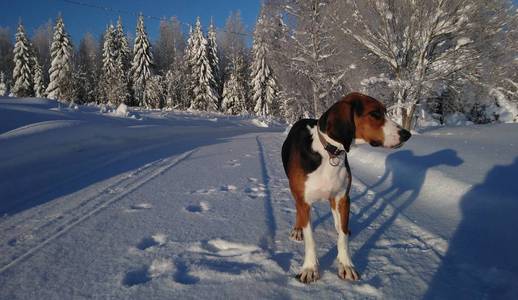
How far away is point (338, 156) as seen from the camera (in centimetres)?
290

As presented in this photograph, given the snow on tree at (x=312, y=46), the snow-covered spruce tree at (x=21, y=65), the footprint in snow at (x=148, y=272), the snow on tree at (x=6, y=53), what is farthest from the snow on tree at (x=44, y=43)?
the footprint in snow at (x=148, y=272)

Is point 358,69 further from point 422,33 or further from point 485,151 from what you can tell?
point 485,151

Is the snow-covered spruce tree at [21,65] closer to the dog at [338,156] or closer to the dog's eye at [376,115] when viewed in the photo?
the dog at [338,156]

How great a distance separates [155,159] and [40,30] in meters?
91.6

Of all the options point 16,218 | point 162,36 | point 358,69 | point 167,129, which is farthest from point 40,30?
point 16,218

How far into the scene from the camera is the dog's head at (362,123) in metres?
2.77

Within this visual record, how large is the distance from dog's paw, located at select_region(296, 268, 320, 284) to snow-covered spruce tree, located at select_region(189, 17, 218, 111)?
4640 centimetres

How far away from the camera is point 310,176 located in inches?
114

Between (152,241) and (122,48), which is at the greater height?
(122,48)

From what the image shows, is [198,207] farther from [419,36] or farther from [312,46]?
[312,46]

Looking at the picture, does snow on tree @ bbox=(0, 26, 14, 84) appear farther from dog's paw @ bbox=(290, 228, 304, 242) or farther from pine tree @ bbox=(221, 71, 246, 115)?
dog's paw @ bbox=(290, 228, 304, 242)

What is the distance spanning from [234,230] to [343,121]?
1.74m

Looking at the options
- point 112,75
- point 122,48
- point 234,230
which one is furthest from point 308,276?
point 122,48

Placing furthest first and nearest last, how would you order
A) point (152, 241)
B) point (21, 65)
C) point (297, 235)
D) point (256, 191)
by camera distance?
1. point (21, 65)
2. point (256, 191)
3. point (297, 235)
4. point (152, 241)
